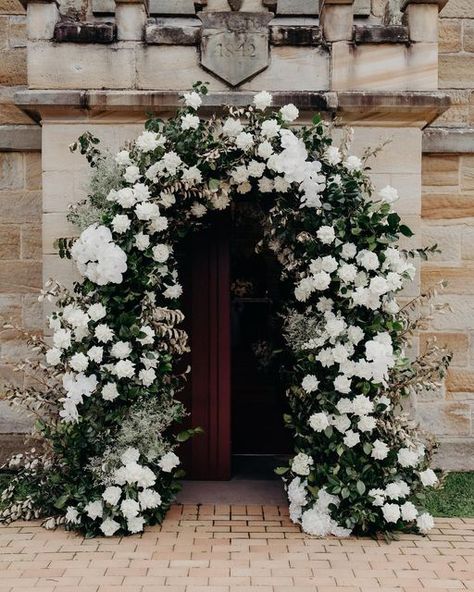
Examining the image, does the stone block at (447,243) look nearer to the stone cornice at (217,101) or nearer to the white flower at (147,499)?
the stone cornice at (217,101)

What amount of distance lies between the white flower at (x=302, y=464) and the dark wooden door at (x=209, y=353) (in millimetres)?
1214

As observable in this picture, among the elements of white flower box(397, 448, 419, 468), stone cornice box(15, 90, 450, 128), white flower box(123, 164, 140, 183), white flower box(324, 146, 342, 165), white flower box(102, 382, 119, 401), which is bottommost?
white flower box(397, 448, 419, 468)

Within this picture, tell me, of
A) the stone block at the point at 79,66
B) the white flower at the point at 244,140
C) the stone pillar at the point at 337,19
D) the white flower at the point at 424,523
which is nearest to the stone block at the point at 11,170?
the stone block at the point at 79,66

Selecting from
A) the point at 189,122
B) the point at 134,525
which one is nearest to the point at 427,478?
the point at 134,525

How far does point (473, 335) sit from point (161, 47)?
386cm

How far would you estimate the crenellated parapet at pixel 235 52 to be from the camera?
21.0ft

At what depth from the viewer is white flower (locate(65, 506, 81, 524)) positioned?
18.8 ft

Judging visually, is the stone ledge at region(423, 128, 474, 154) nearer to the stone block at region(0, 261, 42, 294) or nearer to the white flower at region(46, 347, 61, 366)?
the stone block at region(0, 261, 42, 294)

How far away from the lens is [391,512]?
5.60 meters

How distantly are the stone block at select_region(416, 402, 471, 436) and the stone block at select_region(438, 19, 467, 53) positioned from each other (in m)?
3.40

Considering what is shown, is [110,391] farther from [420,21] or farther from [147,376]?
[420,21]

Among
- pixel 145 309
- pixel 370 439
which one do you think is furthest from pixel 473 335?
pixel 145 309

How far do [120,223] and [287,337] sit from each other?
4.97ft

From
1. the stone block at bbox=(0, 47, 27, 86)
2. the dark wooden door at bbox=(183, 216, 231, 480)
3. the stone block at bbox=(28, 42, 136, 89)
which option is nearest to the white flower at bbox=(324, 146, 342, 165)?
the dark wooden door at bbox=(183, 216, 231, 480)
